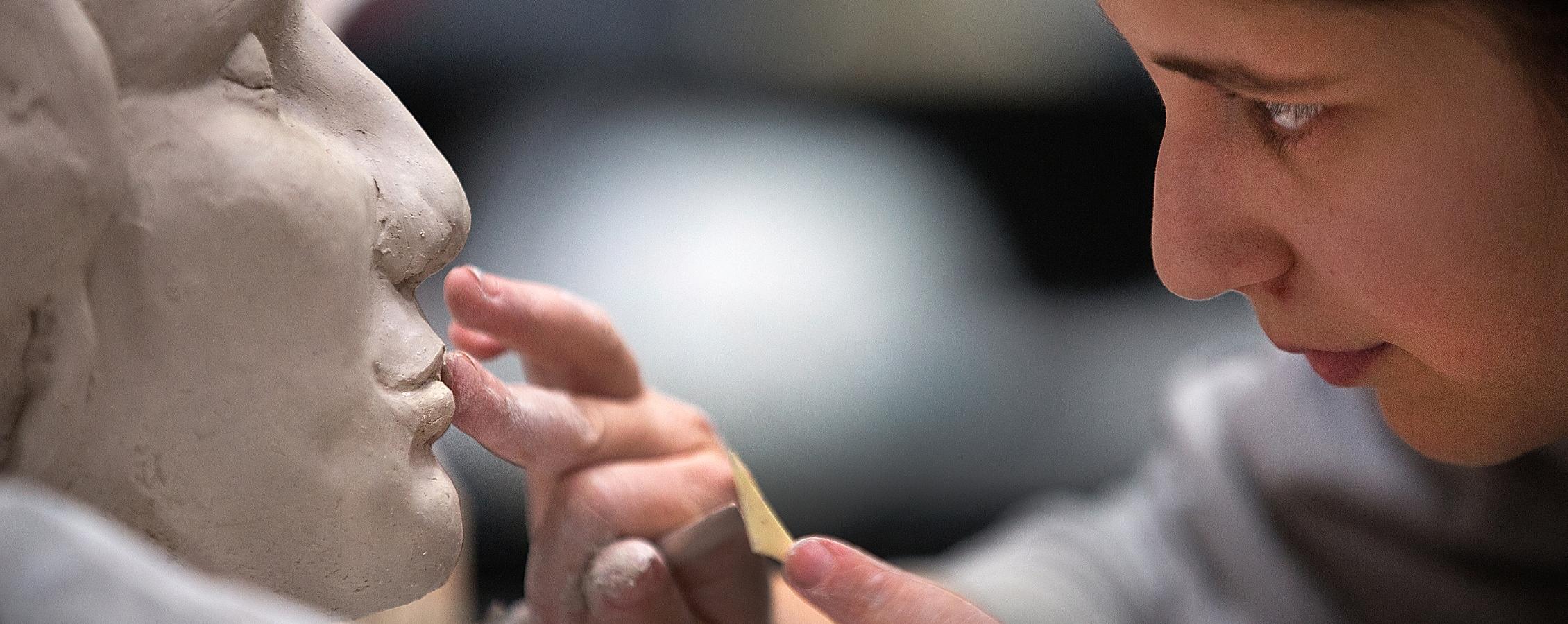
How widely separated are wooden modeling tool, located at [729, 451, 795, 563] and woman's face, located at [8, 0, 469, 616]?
151mm

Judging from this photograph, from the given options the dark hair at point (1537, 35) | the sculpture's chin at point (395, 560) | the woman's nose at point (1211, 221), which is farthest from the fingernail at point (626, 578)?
the dark hair at point (1537, 35)

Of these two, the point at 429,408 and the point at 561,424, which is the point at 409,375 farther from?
the point at 561,424

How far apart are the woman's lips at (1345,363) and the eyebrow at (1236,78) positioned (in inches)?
5.7

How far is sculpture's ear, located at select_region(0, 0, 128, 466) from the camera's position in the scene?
1.09 feet

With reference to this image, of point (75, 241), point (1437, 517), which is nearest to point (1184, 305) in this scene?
point (1437, 517)

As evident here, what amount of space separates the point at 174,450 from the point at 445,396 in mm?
92

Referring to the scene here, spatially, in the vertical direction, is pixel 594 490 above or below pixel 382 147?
below

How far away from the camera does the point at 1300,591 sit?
889 mm

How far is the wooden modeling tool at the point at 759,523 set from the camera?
562mm

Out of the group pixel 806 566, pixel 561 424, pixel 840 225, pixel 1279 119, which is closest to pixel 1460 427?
pixel 1279 119

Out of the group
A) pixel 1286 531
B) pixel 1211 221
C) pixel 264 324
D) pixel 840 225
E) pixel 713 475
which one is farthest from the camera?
pixel 840 225

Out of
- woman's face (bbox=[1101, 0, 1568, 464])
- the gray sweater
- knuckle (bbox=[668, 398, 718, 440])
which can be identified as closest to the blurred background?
the gray sweater

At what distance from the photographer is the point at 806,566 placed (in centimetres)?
53

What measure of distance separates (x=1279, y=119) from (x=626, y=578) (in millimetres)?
319
